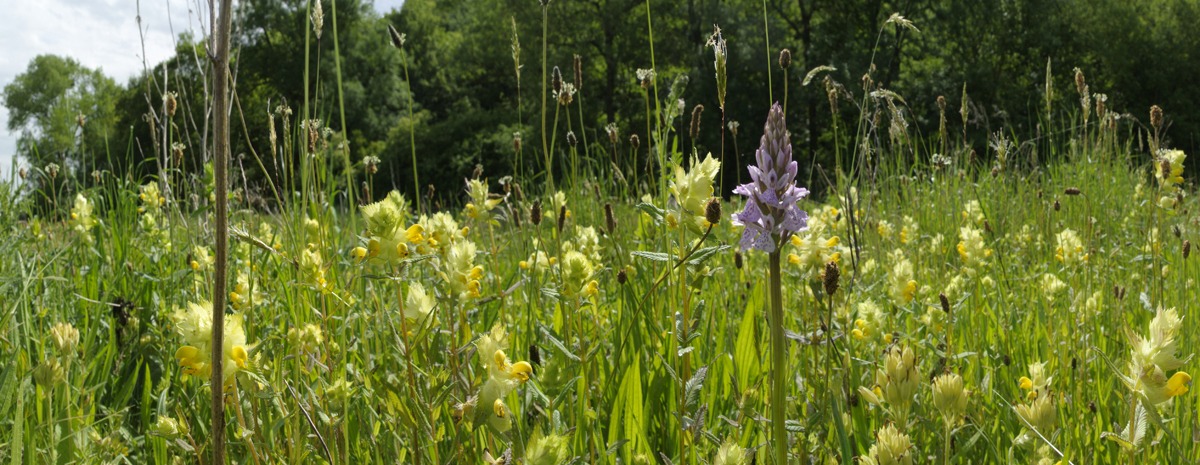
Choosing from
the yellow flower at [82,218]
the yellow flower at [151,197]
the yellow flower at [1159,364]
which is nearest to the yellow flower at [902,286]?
the yellow flower at [1159,364]

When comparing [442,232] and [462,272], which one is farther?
[442,232]

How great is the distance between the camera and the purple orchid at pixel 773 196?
86 cm

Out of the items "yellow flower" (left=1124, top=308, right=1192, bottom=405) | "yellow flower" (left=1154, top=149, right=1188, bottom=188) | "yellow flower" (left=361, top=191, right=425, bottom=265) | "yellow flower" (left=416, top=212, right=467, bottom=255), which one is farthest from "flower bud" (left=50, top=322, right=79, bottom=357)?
"yellow flower" (left=1154, top=149, right=1188, bottom=188)

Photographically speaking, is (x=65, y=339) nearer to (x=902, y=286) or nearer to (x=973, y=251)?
(x=902, y=286)

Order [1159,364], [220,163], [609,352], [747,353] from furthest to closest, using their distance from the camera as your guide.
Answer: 1. [609,352]
2. [747,353]
3. [1159,364]
4. [220,163]

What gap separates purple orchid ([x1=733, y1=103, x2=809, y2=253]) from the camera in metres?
0.86

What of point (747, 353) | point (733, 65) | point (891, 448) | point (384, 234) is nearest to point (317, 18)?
point (384, 234)

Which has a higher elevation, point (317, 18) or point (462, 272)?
point (317, 18)

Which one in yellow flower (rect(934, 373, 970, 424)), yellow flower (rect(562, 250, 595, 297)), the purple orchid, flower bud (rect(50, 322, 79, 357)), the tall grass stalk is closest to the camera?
the tall grass stalk

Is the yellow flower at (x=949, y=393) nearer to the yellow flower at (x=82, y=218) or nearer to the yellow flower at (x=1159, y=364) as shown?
the yellow flower at (x=1159, y=364)

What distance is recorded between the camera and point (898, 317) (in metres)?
2.44

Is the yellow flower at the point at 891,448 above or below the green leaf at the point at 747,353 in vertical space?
above

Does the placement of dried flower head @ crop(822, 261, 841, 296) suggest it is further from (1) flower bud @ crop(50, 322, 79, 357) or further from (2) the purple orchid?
(1) flower bud @ crop(50, 322, 79, 357)

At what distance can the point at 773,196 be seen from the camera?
87 centimetres
